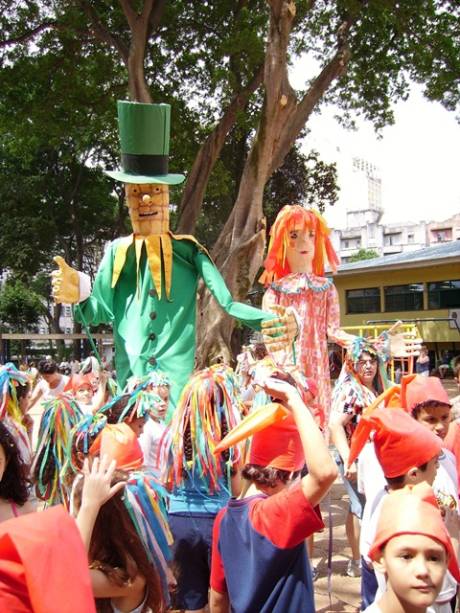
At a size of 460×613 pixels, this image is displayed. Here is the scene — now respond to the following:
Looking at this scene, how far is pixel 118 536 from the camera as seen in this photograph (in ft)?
6.38

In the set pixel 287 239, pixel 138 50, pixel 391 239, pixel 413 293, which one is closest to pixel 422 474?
pixel 287 239

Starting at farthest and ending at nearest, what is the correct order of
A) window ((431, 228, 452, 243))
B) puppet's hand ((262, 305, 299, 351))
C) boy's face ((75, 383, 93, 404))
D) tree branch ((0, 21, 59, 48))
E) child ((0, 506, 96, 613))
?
window ((431, 228, 452, 243)), tree branch ((0, 21, 59, 48)), boy's face ((75, 383, 93, 404)), puppet's hand ((262, 305, 299, 351)), child ((0, 506, 96, 613))

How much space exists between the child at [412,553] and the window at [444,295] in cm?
2181

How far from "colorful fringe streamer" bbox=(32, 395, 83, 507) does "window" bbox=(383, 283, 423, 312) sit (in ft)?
70.5

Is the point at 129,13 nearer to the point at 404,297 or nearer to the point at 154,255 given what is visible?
the point at 154,255

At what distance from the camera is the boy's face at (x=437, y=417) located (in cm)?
318

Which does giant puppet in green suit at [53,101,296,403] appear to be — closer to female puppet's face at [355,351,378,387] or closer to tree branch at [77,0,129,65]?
female puppet's face at [355,351,378,387]

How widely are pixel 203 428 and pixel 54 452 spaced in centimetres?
94

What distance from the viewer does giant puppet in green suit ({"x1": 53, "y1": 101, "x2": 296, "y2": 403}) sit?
4285mm

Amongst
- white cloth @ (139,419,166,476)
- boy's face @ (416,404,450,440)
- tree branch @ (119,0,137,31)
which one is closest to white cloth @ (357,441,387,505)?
boy's face @ (416,404,450,440)

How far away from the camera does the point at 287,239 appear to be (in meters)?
5.07

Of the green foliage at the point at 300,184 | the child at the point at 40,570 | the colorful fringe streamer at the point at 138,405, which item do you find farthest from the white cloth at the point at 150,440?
the green foliage at the point at 300,184

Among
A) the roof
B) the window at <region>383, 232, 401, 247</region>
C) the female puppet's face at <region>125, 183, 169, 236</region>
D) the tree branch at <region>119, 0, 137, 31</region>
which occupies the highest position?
the window at <region>383, 232, 401, 247</region>

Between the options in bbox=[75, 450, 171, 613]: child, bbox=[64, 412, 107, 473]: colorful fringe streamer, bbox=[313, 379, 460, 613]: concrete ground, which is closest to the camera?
bbox=[75, 450, 171, 613]: child
